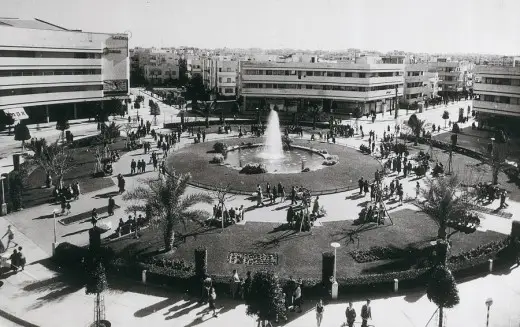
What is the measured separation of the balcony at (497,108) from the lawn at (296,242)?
40973mm

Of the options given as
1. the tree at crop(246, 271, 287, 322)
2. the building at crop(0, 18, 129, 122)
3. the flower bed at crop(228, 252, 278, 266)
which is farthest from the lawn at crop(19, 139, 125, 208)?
the tree at crop(246, 271, 287, 322)

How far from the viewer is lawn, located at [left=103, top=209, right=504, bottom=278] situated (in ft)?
75.3

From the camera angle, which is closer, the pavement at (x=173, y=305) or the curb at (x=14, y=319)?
the curb at (x=14, y=319)

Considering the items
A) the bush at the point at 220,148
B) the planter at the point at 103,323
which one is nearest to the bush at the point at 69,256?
the planter at the point at 103,323

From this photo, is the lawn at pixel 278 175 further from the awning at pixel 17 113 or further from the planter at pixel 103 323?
the awning at pixel 17 113

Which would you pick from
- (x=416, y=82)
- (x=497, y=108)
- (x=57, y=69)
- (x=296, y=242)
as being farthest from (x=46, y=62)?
(x=416, y=82)

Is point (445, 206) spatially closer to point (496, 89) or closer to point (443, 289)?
point (443, 289)

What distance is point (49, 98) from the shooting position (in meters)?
64.4

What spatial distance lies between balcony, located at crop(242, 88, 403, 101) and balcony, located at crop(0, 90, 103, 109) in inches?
1020

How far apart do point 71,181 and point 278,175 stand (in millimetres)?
15818

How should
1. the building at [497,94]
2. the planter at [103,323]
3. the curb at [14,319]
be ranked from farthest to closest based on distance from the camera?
the building at [497,94] < the curb at [14,319] < the planter at [103,323]

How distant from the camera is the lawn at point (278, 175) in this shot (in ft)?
122

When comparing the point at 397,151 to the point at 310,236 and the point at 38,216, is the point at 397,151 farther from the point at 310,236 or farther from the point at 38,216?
the point at 38,216

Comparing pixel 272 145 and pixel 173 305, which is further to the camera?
pixel 272 145
